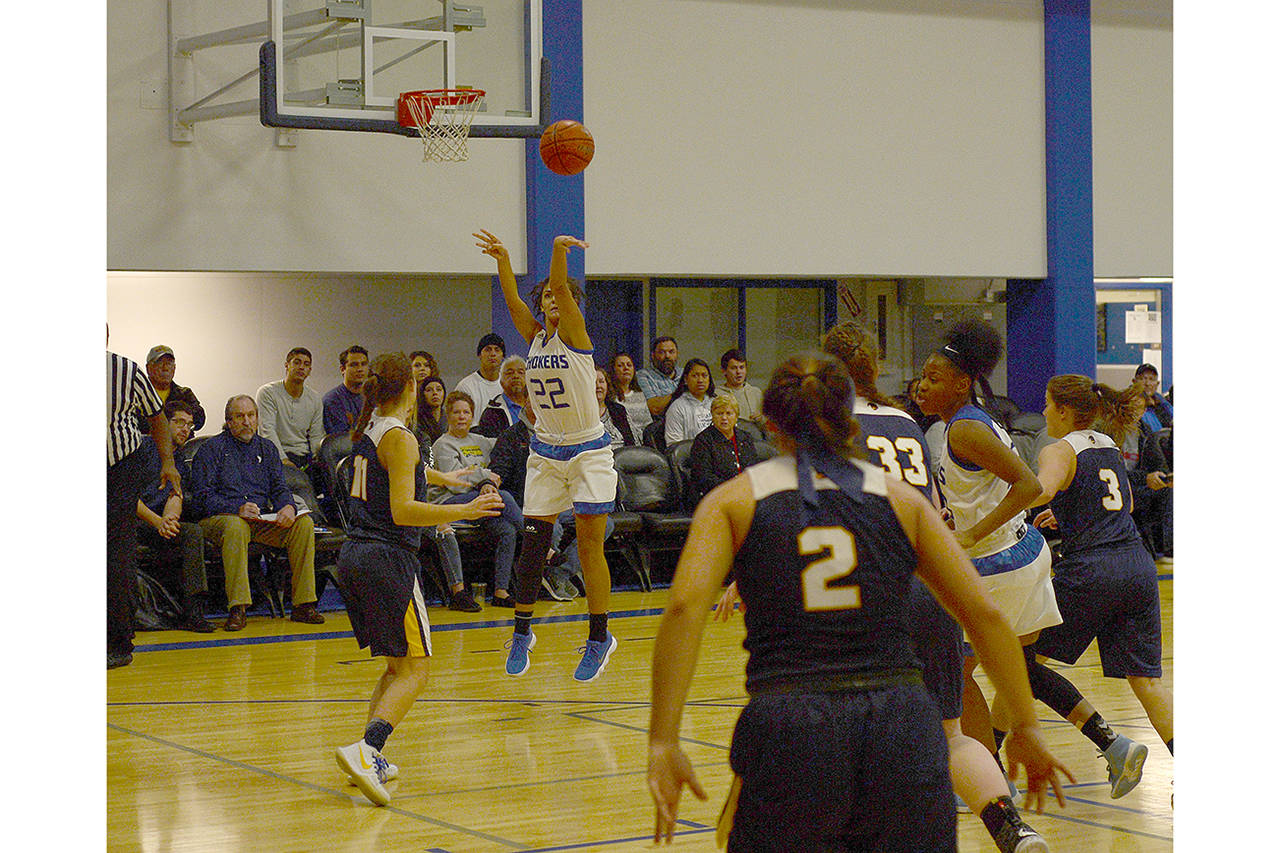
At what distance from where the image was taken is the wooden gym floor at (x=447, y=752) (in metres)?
4.66

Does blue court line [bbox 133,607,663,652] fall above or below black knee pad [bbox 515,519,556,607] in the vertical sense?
below

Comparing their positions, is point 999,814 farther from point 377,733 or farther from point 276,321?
point 276,321

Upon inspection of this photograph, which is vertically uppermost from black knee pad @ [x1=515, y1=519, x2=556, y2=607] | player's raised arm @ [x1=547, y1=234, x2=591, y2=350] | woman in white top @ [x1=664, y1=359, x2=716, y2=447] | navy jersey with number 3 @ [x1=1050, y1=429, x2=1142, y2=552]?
player's raised arm @ [x1=547, y1=234, x2=591, y2=350]

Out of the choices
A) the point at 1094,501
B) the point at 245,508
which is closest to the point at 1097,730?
the point at 1094,501

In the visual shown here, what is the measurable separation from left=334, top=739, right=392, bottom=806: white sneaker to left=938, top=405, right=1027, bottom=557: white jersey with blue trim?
203cm

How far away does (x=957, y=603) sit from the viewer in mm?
2857

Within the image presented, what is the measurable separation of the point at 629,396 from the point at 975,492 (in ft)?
23.4

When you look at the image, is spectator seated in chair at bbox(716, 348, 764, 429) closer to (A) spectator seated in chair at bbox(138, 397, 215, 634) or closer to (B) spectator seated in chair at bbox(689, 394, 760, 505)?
(B) spectator seated in chair at bbox(689, 394, 760, 505)

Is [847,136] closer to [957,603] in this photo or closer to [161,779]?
[161,779]

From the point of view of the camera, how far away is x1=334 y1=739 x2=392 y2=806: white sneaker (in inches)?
193

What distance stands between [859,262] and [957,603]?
404 inches

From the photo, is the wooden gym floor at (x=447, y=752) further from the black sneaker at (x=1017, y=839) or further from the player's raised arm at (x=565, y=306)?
the player's raised arm at (x=565, y=306)

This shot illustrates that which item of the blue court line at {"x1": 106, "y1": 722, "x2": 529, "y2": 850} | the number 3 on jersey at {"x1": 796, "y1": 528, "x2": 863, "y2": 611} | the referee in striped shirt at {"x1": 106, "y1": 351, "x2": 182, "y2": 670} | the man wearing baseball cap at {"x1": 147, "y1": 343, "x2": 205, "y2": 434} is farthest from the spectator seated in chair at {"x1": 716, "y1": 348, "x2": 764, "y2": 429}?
the number 3 on jersey at {"x1": 796, "y1": 528, "x2": 863, "y2": 611}

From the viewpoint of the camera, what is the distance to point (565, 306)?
680 centimetres
